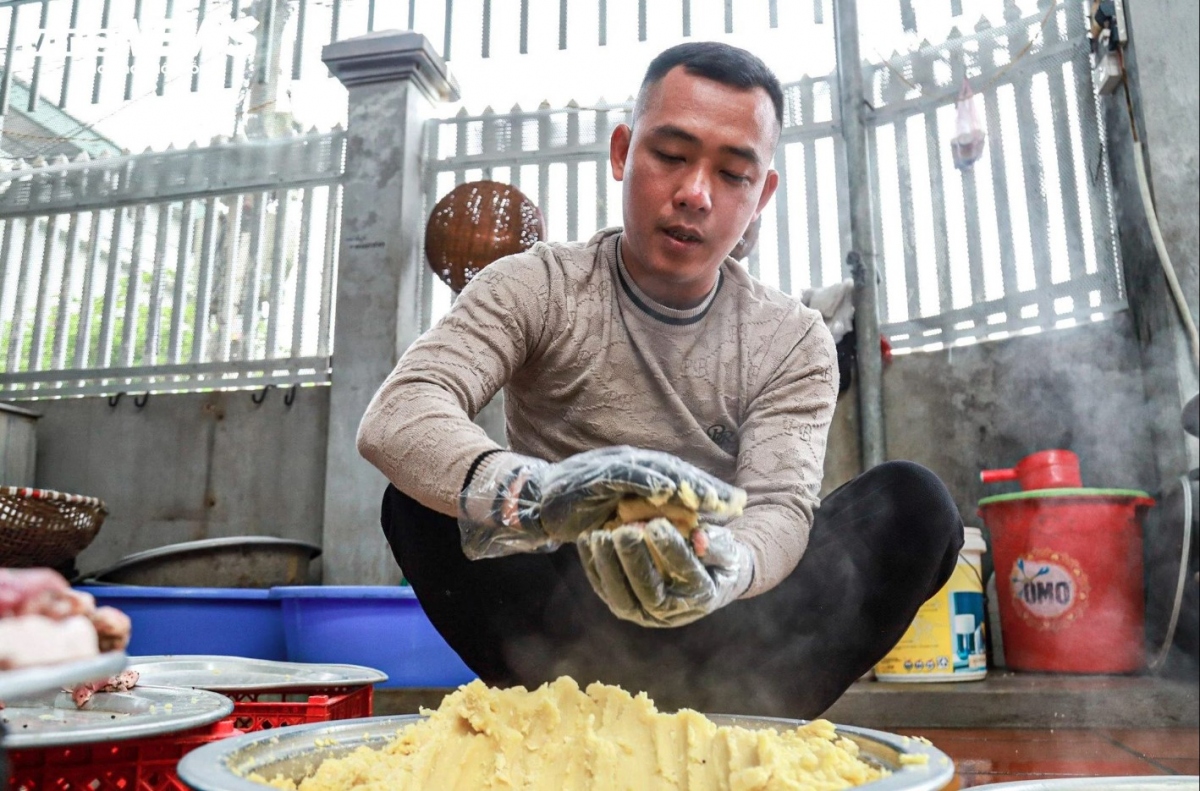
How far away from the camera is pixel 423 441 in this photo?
1.16 metres

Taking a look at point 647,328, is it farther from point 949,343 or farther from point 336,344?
point 336,344

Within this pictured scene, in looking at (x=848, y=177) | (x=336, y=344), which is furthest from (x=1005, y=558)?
(x=336, y=344)

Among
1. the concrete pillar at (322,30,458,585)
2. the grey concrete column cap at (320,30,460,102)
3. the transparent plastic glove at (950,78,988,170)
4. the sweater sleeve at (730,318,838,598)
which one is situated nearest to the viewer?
the sweater sleeve at (730,318,838,598)

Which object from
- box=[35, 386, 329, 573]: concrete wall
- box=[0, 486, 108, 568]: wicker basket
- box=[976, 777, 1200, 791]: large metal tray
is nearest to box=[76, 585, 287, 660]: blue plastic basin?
box=[0, 486, 108, 568]: wicker basket

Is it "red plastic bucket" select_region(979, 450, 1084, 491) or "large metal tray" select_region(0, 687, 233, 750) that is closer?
"large metal tray" select_region(0, 687, 233, 750)

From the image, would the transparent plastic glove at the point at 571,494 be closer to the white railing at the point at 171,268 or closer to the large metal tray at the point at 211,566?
the large metal tray at the point at 211,566

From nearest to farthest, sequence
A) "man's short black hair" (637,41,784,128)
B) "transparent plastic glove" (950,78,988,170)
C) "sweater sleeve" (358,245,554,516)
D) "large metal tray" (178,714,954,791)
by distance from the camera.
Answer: "large metal tray" (178,714,954,791)
"sweater sleeve" (358,245,554,516)
"man's short black hair" (637,41,784,128)
"transparent plastic glove" (950,78,988,170)

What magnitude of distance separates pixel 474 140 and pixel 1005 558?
2909 millimetres

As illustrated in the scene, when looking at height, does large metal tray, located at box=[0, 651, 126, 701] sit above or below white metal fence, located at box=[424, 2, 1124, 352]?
below

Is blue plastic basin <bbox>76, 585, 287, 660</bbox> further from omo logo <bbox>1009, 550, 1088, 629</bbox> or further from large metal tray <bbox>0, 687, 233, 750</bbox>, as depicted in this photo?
omo logo <bbox>1009, 550, 1088, 629</bbox>

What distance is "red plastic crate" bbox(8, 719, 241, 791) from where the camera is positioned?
3.20 feet

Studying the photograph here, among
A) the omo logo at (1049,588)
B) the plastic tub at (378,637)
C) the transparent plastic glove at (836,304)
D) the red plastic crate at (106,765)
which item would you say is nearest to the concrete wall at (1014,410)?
the transparent plastic glove at (836,304)

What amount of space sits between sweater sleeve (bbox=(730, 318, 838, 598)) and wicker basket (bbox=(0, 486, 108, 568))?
6.80 feet

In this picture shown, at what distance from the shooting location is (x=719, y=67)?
4.93 feet
